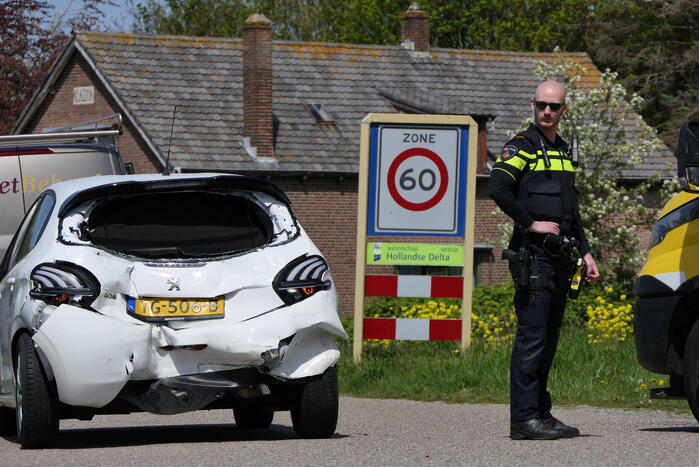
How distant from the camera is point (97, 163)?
1516 centimetres

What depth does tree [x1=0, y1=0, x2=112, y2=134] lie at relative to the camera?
157 ft

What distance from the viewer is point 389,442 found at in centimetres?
849

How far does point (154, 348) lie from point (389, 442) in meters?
1.46

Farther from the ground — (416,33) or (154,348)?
(416,33)

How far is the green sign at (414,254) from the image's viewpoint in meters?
14.6

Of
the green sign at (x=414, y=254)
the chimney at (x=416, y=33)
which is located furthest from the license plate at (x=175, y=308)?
the chimney at (x=416, y=33)

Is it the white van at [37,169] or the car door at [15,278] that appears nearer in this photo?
the car door at [15,278]

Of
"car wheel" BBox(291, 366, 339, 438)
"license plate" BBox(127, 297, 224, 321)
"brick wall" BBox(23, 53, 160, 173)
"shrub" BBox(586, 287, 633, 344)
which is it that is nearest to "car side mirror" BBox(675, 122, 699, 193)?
"car wheel" BBox(291, 366, 339, 438)

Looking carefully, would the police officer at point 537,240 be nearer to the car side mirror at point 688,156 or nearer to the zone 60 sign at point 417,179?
the car side mirror at point 688,156

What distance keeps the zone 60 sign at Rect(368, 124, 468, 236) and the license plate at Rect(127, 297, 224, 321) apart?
256 inches

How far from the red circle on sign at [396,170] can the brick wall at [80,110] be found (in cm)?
2568

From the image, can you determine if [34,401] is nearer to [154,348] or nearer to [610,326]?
[154,348]

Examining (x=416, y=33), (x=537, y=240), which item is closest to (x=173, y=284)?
(x=537, y=240)

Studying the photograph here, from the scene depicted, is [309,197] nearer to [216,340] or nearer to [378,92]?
[378,92]
